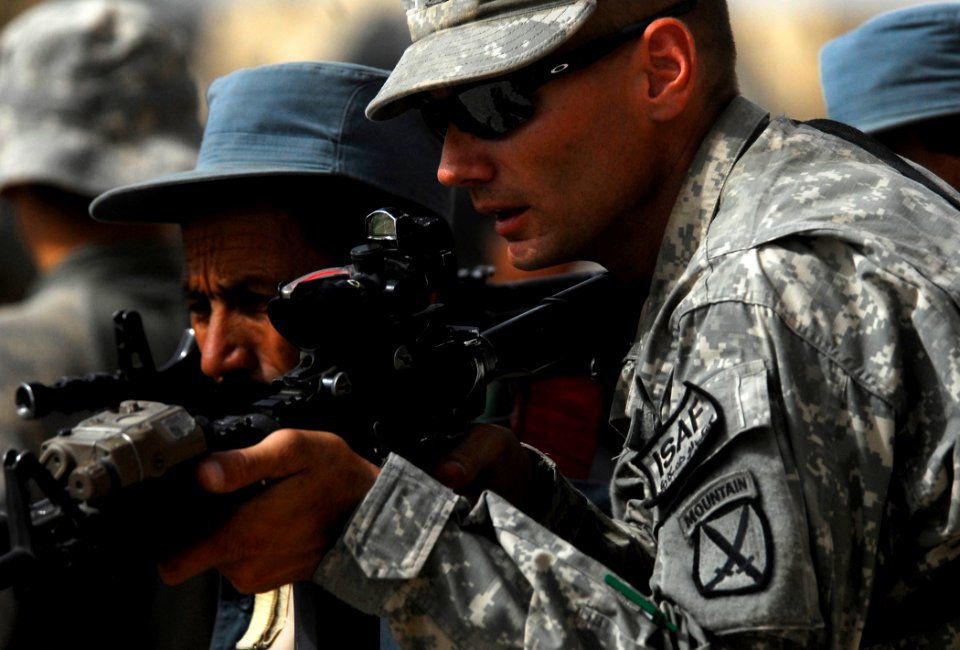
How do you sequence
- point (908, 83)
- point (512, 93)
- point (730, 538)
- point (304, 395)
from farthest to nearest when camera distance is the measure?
point (908, 83), point (512, 93), point (304, 395), point (730, 538)

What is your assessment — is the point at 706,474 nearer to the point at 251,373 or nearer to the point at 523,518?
the point at 523,518

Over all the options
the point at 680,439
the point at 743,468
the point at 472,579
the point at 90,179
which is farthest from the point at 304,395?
the point at 90,179

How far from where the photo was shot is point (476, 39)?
7.30 feet

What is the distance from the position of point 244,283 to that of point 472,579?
1.34 m

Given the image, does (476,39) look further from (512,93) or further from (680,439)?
(680,439)

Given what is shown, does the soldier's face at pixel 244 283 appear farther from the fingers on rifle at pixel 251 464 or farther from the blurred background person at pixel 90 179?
the fingers on rifle at pixel 251 464

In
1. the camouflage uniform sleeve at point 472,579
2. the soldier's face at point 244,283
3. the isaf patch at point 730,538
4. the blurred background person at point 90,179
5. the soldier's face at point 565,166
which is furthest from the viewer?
the blurred background person at point 90,179

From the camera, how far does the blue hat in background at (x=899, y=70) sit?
4117 mm

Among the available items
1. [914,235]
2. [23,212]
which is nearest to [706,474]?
[914,235]

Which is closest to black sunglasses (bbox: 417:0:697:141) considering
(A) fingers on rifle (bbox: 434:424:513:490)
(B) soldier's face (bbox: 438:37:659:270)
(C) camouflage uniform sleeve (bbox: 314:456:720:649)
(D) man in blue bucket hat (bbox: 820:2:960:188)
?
(B) soldier's face (bbox: 438:37:659:270)

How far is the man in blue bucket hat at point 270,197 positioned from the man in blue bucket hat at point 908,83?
5.79 ft

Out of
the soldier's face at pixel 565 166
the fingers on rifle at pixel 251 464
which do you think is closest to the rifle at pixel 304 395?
the fingers on rifle at pixel 251 464

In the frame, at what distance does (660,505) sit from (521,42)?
853 millimetres

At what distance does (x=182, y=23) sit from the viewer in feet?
19.8
